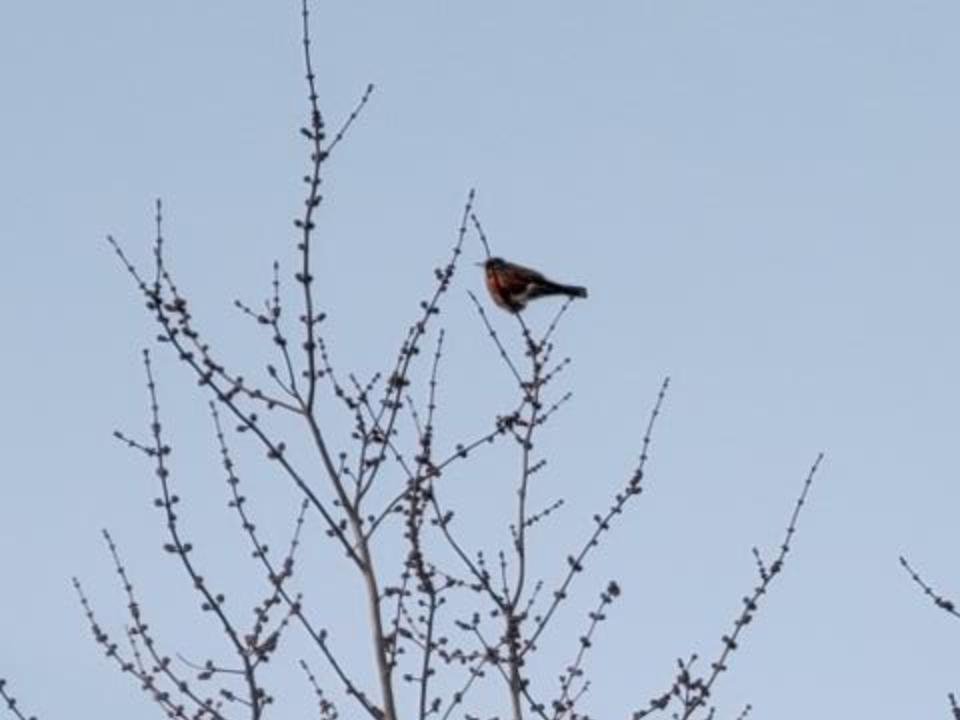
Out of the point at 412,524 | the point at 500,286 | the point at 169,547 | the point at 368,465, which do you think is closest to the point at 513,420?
the point at 412,524

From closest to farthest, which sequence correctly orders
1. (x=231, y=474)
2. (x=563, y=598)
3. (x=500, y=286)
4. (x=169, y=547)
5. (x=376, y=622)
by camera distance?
(x=376, y=622) < (x=169, y=547) < (x=231, y=474) < (x=563, y=598) < (x=500, y=286)

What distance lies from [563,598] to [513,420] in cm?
85

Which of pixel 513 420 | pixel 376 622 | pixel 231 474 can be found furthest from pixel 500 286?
pixel 376 622

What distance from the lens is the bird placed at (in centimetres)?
1585

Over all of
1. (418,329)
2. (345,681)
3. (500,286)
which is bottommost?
(345,681)

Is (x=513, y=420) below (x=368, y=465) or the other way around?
the other way around

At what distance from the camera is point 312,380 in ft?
24.5

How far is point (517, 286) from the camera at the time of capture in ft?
52.5

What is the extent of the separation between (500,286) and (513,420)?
279 inches

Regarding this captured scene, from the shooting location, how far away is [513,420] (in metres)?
8.84

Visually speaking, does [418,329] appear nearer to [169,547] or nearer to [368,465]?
[368,465]

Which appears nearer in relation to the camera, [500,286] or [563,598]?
[563,598]

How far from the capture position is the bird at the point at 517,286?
52.0 feet

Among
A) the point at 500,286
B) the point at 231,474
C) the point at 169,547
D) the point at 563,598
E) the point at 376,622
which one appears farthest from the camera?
the point at 500,286
